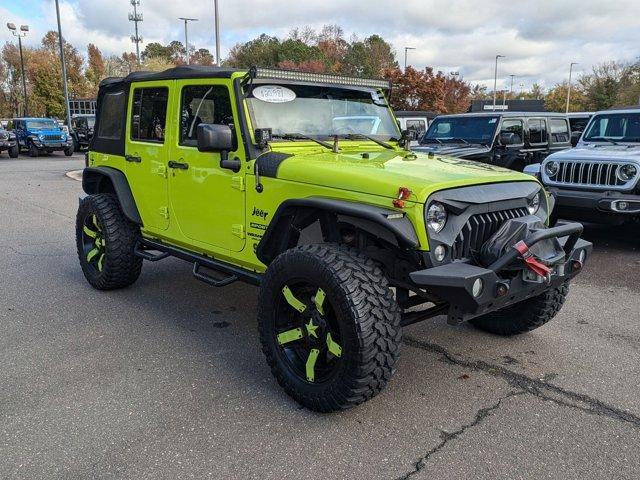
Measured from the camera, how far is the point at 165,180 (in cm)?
466

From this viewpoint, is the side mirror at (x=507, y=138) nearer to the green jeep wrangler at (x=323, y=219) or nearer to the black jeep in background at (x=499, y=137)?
the black jeep in background at (x=499, y=137)

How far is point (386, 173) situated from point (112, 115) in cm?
328

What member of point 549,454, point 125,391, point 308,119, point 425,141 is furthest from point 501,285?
point 425,141

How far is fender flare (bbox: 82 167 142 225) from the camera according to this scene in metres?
5.10

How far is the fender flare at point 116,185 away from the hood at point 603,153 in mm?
5513

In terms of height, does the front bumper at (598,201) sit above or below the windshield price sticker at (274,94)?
below

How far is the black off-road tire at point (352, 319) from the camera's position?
2980 mm

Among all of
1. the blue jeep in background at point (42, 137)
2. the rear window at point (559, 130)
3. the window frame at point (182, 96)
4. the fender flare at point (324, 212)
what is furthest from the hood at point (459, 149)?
the blue jeep in background at point (42, 137)

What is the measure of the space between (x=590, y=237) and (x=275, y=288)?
21.1 feet

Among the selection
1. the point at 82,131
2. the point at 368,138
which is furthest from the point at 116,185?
the point at 82,131

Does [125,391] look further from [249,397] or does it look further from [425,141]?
[425,141]

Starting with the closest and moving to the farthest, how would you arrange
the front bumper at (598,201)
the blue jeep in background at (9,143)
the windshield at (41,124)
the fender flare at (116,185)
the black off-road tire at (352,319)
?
the black off-road tire at (352,319)
the fender flare at (116,185)
the front bumper at (598,201)
the blue jeep in background at (9,143)
the windshield at (41,124)

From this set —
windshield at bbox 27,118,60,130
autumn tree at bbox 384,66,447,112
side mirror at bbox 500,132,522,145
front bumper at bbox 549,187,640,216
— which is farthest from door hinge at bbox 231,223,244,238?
autumn tree at bbox 384,66,447,112

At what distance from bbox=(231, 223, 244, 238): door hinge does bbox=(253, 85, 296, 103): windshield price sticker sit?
2.98 ft
